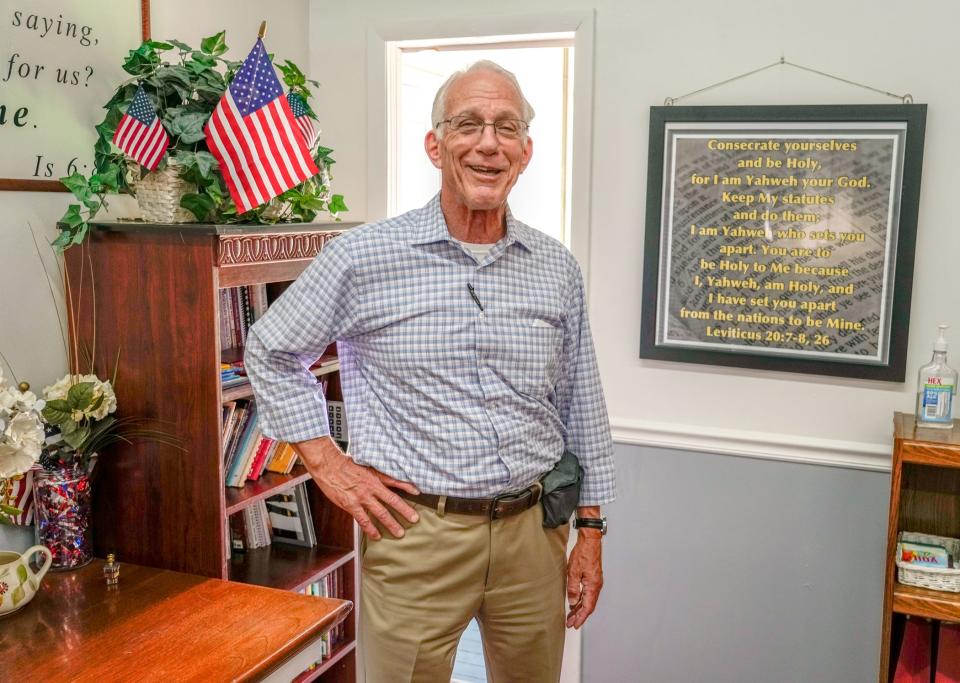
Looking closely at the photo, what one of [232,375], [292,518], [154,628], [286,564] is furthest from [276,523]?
[154,628]

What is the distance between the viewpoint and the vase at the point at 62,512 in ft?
6.20

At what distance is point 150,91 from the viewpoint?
200 cm

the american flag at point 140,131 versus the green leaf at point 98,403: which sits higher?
the american flag at point 140,131

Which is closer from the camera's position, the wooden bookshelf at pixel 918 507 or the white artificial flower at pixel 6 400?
the white artificial flower at pixel 6 400

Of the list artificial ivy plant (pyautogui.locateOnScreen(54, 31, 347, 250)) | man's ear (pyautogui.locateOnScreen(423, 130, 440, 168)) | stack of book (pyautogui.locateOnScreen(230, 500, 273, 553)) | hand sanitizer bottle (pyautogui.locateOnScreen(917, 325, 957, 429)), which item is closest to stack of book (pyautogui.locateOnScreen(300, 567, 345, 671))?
stack of book (pyautogui.locateOnScreen(230, 500, 273, 553))

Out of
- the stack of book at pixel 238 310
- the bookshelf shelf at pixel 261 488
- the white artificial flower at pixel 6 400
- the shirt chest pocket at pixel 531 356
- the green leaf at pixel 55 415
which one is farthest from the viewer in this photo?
the stack of book at pixel 238 310

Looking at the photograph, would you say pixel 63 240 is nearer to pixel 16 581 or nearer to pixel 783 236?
pixel 16 581

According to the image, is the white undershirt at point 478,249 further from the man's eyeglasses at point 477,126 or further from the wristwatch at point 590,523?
the wristwatch at point 590,523

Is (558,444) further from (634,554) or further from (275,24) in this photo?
(275,24)

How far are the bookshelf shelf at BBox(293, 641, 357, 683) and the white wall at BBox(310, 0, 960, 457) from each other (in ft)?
3.27

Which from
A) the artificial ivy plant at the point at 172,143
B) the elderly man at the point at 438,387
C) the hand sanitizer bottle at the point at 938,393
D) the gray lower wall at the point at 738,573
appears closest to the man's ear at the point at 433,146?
the elderly man at the point at 438,387

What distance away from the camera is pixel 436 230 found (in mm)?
1733

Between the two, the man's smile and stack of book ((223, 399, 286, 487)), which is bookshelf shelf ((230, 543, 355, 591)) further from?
the man's smile

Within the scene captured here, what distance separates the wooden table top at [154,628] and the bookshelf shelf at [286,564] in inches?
14.6
